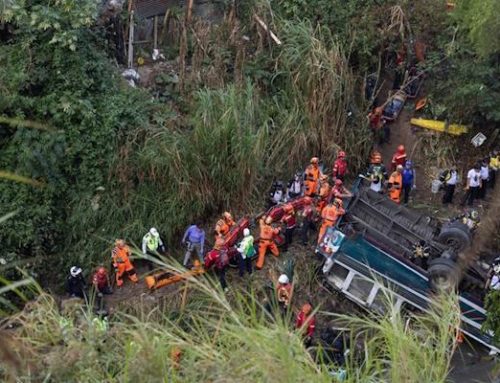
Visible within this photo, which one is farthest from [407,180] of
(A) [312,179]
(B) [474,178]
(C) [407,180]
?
(A) [312,179]

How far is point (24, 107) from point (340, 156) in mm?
5835

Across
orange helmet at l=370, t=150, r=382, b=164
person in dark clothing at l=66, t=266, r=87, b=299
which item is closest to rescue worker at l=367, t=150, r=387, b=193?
orange helmet at l=370, t=150, r=382, b=164

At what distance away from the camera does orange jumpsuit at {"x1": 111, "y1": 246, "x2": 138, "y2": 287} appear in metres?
12.3

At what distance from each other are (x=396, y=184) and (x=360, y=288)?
2720mm

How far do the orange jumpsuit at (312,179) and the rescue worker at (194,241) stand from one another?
2.25 meters

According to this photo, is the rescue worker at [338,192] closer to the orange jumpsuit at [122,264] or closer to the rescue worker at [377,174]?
the rescue worker at [377,174]

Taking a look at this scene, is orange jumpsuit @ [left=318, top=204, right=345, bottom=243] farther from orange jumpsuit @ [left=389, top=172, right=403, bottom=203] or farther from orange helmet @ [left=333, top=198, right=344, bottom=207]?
orange jumpsuit @ [left=389, top=172, right=403, bottom=203]

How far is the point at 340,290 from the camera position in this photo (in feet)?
40.3

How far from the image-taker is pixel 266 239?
12664mm

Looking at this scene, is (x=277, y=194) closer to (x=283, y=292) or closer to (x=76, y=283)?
(x=283, y=292)

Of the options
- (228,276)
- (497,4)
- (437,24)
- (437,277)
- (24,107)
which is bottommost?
(228,276)

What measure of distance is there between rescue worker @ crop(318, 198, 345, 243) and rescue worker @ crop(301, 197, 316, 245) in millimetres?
347

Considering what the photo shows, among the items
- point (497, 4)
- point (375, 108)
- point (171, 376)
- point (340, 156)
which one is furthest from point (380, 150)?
point (171, 376)

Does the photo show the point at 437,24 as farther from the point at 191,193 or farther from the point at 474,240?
the point at 191,193
